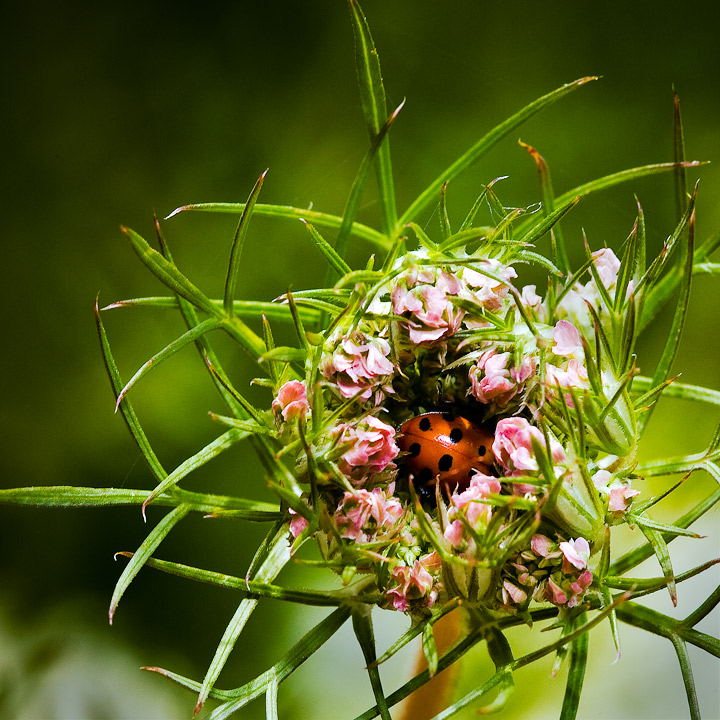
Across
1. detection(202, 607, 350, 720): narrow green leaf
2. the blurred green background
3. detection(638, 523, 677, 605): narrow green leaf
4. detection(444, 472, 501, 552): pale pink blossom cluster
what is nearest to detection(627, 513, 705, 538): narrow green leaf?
detection(638, 523, 677, 605): narrow green leaf

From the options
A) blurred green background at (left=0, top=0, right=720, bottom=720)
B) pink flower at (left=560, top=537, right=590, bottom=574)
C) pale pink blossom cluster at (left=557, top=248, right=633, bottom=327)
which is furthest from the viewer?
blurred green background at (left=0, top=0, right=720, bottom=720)

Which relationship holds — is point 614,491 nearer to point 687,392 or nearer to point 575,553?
point 575,553

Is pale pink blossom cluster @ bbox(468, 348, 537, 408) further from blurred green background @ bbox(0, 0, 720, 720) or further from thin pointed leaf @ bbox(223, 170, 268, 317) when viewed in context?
blurred green background @ bbox(0, 0, 720, 720)

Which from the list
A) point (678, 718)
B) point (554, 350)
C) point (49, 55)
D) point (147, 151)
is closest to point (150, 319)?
point (147, 151)

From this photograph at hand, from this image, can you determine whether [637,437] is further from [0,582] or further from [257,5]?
[0,582]

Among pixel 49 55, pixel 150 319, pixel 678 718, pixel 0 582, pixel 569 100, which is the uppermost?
pixel 49 55

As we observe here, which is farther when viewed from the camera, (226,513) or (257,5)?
(257,5)
